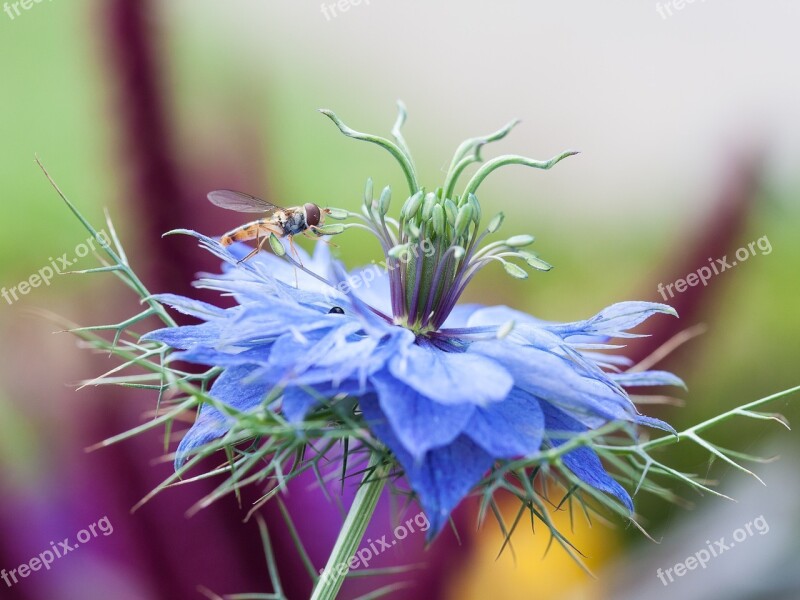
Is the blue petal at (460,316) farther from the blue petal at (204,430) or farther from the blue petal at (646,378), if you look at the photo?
the blue petal at (204,430)

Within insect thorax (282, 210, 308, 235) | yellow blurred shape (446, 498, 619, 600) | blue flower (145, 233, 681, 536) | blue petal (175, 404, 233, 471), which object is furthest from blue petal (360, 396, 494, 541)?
yellow blurred shape (446, 498, 619, 600)

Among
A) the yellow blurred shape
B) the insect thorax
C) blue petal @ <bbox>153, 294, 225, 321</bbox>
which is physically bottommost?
the yellow blurred shape

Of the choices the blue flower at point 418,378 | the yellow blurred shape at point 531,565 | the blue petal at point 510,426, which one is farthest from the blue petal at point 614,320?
the yellow blurred shape at point 531,565

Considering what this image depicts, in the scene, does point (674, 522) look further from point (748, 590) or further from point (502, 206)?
point (502, 206)

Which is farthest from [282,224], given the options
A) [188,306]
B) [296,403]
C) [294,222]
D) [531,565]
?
[531,565]

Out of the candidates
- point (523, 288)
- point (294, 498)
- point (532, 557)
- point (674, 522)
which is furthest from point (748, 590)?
point (294, 498)

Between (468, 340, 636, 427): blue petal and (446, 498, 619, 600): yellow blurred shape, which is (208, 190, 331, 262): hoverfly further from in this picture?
(446, 498, 619, 600): yellow blurred shape
